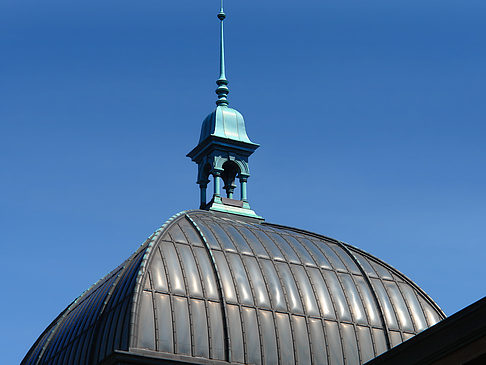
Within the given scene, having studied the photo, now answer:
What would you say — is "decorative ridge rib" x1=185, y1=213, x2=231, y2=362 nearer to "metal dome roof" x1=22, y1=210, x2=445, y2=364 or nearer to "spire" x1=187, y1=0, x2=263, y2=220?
"metal dome roof" x1=22, y1=210, x2=445, y2=364

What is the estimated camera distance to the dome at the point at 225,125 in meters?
47.6

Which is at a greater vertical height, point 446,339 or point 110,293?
point 110,293

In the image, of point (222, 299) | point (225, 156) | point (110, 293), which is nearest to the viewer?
point (222, 299)

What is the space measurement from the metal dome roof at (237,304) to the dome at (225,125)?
21.8ft

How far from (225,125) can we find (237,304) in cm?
1435

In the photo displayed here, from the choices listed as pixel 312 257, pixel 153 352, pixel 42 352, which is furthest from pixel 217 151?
pixel 153 352

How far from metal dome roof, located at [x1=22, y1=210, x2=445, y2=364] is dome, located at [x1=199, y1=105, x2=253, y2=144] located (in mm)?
6650

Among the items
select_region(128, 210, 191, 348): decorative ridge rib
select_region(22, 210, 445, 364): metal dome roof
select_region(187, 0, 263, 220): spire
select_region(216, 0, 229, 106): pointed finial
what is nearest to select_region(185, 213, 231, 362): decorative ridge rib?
select_region(22, 210, 445, 364): metal dome roof

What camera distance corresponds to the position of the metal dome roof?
111ft

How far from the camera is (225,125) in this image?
48.1 metres

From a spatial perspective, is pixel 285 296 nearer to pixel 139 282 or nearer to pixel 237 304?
pixel 237 304

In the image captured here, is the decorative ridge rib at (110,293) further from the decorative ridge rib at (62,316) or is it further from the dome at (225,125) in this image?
the dome at (225,125)

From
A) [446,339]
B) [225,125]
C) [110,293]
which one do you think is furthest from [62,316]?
[446,339]

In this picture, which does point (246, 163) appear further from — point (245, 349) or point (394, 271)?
point (245, 349)
